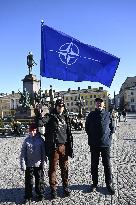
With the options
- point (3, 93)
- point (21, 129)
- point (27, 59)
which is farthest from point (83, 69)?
point (3, 93)

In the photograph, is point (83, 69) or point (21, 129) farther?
point (21, 129)

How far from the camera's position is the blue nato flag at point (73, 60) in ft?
27.0

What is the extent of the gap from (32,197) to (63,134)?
1.34 meters

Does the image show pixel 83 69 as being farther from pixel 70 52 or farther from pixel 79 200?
pixel 79 200

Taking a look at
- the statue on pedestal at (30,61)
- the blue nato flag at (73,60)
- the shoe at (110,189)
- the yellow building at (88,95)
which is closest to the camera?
the shoe at (110,189)

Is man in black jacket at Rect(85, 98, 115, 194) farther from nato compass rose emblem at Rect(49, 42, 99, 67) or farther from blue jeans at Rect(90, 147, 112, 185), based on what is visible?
nato compass rose emblem at Rect(49, 42, 99, 67)

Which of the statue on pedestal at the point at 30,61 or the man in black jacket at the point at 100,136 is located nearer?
the man in black jacket at the point at 100,136

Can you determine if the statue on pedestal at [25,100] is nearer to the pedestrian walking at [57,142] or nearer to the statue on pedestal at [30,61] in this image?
the statue on pedestal at [30,61]

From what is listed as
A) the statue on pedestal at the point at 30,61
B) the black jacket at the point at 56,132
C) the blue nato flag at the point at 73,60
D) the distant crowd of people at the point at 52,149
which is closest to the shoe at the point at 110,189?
the distant crowd of people at the point at 52,149

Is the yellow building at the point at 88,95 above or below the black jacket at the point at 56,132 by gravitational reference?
above

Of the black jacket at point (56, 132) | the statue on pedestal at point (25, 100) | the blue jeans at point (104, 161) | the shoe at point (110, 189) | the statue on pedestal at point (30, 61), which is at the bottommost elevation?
the shoe at point (110, 189)

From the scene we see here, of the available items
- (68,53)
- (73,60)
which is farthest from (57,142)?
A: (68,53)

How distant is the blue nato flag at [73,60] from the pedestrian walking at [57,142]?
58.7 inches

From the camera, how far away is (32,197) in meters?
6.83
